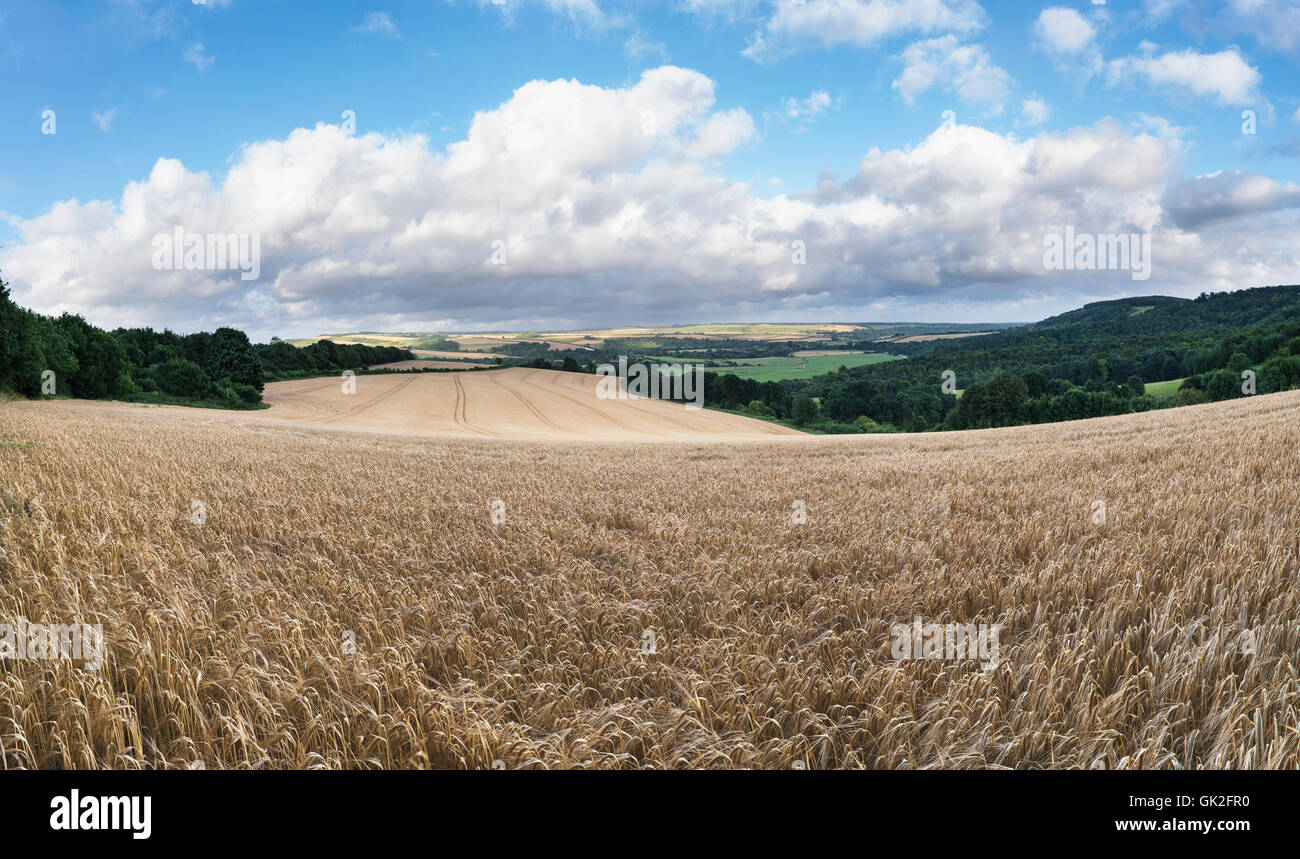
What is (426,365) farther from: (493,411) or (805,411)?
(805,411)

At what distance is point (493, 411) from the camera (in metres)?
64.1

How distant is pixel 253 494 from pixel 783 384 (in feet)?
371

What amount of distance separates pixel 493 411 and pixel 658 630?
6318 cm
